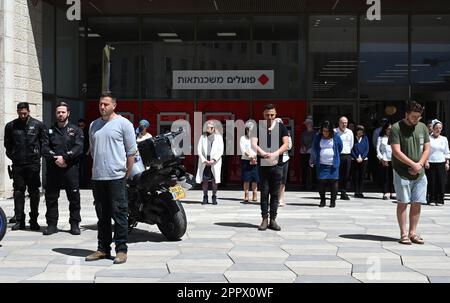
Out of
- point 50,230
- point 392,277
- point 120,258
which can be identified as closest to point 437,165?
point 392,277

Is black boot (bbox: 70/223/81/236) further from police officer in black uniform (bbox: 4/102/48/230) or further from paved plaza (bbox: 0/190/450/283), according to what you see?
police officer in black uniform (bbox: 4/102/48/230)

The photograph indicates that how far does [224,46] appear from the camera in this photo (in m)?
17.2

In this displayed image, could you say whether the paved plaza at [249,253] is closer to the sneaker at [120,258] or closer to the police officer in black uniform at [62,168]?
the sneaker at [120,258]

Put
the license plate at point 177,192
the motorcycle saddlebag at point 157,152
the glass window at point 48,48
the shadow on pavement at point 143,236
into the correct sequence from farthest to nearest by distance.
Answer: the glass window at point 48,48, the shadow on pavement at point 143,236, the license plate at point 177,192, the motorcycle saddlebag at point 157,152

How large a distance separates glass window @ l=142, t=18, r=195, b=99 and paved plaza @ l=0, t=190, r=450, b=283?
22.8 feet

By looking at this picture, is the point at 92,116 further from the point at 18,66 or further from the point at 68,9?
the point at 18,66

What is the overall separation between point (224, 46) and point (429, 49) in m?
5.58

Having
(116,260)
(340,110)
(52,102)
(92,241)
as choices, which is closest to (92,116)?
(52,102)

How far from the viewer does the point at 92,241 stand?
8.10 m

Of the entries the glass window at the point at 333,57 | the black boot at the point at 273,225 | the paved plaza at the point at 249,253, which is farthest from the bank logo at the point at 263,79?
the black boot at the point at 273,225

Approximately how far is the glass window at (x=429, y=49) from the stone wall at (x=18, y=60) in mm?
9758

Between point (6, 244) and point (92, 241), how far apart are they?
41.7 inches

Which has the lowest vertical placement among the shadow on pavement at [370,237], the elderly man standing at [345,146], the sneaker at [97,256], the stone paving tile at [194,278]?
the shadow on pavement at [370,237]

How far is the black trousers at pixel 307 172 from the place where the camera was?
15867 millimetres
